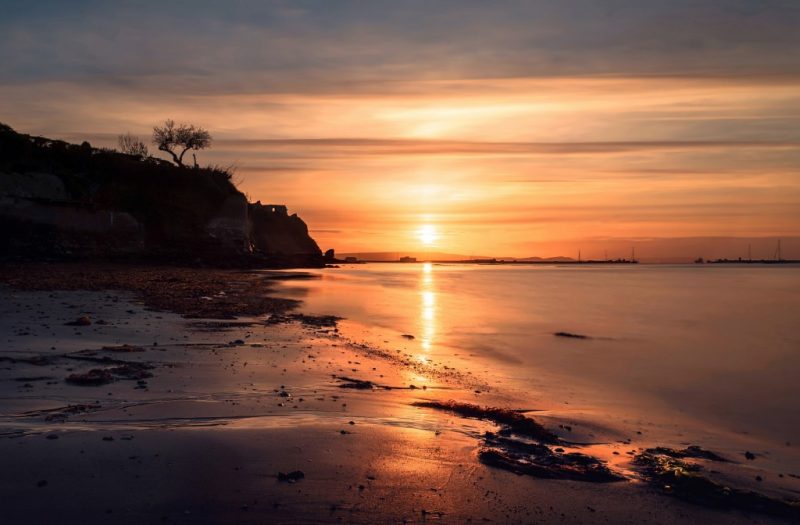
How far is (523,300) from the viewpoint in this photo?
31297 mm

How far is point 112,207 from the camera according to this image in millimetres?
37406

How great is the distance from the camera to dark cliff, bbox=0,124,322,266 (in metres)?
31.3

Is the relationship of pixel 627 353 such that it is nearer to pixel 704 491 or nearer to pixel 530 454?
pixel 530 454

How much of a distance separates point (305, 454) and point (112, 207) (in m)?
37.4

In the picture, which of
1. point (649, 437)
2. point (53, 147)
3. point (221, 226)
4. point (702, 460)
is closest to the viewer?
point (702, 460)

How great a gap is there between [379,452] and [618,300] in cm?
3058

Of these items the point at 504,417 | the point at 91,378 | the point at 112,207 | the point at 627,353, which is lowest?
the point at 627,353

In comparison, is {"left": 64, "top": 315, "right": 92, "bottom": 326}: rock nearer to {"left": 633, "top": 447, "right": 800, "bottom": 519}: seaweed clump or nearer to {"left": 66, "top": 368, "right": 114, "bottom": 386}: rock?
{"left": 66, "top": 368, "right": 114, "bottom": 386}: rock

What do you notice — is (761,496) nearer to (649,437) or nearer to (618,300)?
(649,437)

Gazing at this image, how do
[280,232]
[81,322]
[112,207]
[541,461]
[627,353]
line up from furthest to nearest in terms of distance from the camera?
[280,232], [112,207], [627,353], [81,322], [541,461]

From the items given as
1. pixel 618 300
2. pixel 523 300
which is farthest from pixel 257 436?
pixel 618 300

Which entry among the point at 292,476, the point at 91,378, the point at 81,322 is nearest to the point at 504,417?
the point at 292,476

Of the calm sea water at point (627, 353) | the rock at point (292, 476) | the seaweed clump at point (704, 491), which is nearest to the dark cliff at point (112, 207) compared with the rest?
the calm sea water at point (627, 353)

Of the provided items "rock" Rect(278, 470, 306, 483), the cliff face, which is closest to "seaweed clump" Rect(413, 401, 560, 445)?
"rock" Rect(278, 470, 306, 483)
